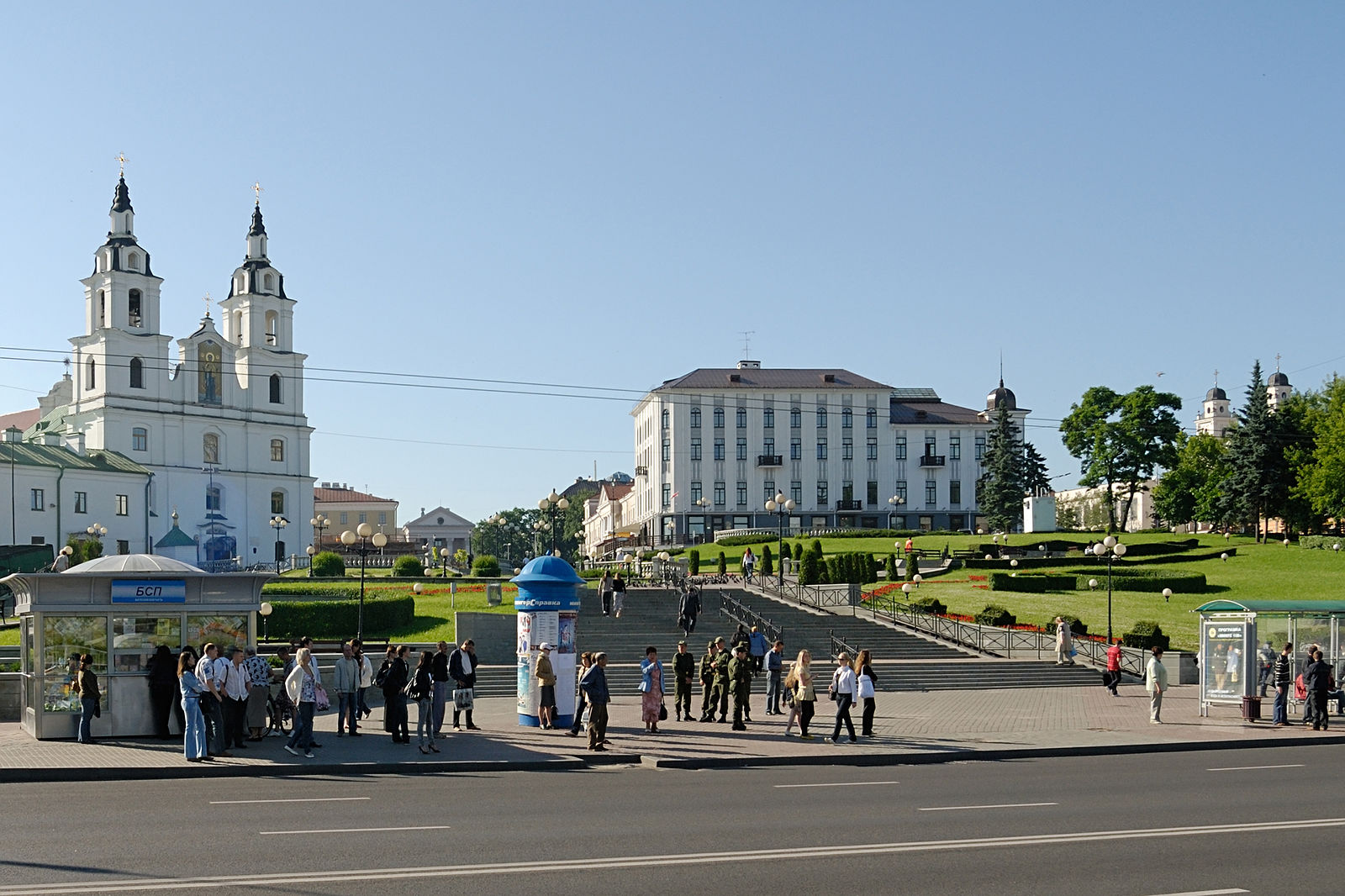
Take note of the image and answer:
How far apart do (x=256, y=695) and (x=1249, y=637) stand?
18.5 metres

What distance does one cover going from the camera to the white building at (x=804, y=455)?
108m

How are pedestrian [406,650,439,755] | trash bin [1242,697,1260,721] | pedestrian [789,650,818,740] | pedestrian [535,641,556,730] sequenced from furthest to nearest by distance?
trash bin [1242,697,1260,721], pedestrian [535,641,556,730], pedestrian [789,650,818,740], pedestrian [406,650,439,755]

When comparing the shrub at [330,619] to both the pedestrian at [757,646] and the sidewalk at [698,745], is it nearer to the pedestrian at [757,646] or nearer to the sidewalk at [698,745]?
the sidewalk at [698,745]

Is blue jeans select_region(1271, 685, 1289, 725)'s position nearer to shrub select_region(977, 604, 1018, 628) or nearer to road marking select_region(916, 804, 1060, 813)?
road marking select_region(916, 804, 1060, 813)

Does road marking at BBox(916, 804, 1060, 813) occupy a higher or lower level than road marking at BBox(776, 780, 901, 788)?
higher

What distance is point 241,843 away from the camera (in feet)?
40.5

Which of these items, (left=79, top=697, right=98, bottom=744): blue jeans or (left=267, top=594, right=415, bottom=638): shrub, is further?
(left=267, top=594, right=415, bottom=638): shrub

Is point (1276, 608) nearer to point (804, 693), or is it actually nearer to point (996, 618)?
point (804, 693)

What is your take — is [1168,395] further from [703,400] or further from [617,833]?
[617,833]

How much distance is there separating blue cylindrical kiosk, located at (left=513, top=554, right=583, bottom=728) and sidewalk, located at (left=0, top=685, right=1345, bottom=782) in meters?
0.74

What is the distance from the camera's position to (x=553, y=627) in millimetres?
24062

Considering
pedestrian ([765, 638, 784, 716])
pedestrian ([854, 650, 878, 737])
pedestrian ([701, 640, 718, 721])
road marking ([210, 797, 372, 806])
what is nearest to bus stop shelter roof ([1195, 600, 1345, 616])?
pedestrian ([854, 650, 878, 737])

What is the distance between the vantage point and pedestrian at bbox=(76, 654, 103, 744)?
21.4 m

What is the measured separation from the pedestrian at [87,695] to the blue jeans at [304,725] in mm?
3661
